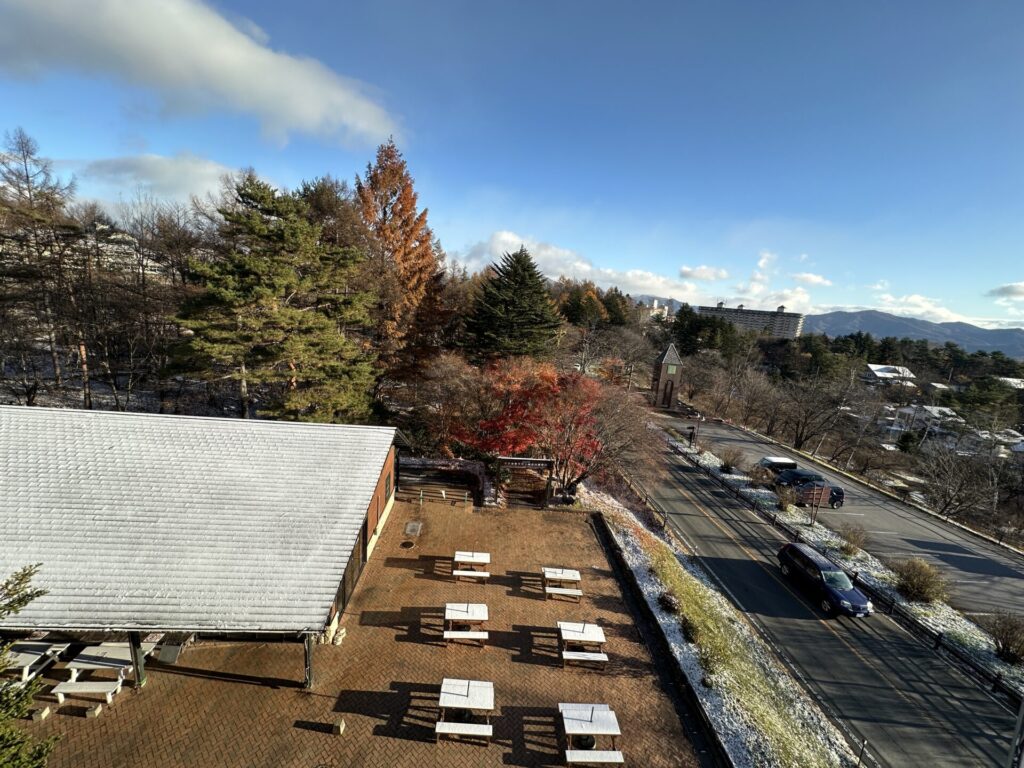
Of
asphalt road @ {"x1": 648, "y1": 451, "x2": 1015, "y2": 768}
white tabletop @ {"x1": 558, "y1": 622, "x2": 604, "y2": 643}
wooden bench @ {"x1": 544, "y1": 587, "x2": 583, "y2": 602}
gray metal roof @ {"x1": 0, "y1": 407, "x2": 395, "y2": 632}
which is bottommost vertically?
asphalt road @ {"x1": 648, "y1": 451, "x2": 1015, "y2": 768}

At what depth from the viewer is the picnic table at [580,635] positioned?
39.1 feet

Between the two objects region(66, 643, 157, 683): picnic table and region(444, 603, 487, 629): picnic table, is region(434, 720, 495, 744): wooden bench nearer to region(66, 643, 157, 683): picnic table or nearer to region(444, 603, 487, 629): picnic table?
region(444, 603, 487, 629): picnic table

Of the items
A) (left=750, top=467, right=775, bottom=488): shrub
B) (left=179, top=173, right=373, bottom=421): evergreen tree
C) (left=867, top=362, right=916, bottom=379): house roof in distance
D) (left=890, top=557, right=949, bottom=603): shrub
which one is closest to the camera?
(left=890, top=557, right=949, bottom=603): shrub


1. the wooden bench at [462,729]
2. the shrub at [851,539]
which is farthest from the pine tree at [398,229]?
the shrub at [851,539]

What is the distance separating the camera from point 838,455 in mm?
43875

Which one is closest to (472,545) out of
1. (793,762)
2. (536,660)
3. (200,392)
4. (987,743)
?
(536,660)

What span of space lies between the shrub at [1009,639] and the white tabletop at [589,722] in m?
16.9

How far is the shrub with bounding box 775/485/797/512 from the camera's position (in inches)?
1051

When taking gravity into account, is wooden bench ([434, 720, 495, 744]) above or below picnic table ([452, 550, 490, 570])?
below

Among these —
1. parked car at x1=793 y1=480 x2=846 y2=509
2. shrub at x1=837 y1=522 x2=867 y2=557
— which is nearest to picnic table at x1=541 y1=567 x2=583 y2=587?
shrub at x1=837 y1=522 x2=867 y2=557

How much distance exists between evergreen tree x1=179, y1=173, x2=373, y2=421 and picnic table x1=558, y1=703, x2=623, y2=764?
17.2m

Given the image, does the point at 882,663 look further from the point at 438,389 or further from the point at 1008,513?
the point at 1008,513

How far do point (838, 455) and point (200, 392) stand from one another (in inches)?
2369

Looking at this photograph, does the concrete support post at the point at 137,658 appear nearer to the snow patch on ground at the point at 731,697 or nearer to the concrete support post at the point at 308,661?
the concrete support post at the point at 308,661
